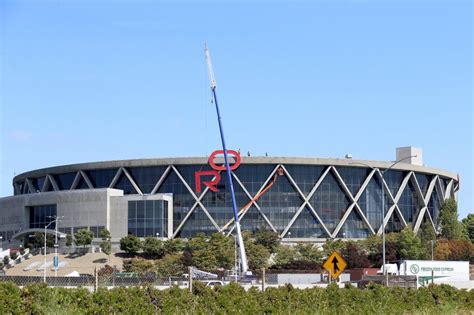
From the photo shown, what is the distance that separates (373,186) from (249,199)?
22709 mm

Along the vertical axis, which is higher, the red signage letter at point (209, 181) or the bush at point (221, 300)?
the red signage letter at point (209, 181)

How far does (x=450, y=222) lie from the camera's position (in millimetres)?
136875

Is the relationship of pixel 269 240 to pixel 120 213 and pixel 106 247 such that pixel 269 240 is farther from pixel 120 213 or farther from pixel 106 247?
pixel 120 213

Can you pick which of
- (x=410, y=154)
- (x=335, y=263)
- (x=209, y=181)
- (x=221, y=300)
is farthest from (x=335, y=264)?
(x=410, y=154)

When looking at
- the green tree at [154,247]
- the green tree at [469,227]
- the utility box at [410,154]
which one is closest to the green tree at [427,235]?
the utility box at [410,154]

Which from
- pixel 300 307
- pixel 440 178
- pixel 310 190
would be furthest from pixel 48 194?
pixel 300 307

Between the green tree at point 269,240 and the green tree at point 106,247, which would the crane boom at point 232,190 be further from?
the green tree at point 106,247

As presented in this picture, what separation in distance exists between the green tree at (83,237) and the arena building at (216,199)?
5.56 metres

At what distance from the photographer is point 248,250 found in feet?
359

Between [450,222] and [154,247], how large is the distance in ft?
173

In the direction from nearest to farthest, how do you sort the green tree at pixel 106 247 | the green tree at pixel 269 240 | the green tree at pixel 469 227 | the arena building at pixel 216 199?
the green tree at pixel 269 240 → the green tree at pixel 106 247 → the arena building at pixel 216 199 → the green tree at pixel 469 227

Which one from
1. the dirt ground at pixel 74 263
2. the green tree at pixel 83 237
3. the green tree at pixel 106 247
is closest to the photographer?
the dirt ground at pixel 74 263

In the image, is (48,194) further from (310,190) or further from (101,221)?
(310,190)

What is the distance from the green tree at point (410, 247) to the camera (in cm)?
11512
